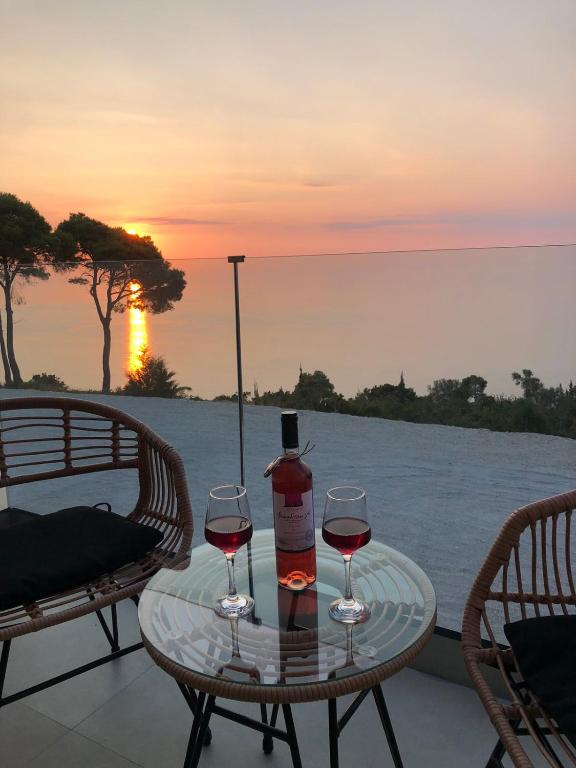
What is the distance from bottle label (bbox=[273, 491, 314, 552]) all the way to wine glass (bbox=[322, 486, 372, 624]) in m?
0.04

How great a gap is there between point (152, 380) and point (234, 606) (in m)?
1.54

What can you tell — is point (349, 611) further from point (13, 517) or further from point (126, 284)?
point (126, 284)

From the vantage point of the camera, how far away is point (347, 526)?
1211 millimetres

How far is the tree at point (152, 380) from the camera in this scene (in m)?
2.60

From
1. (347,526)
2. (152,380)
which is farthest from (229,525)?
(152,380)

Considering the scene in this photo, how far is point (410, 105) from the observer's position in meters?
2.52

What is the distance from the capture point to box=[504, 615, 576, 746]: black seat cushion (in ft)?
3.59

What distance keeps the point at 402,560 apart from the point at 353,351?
3.24 ft

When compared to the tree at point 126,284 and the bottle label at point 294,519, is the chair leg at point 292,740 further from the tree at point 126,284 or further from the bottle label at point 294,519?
the tree at point 126,284

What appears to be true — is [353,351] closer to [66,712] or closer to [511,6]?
[511,6]

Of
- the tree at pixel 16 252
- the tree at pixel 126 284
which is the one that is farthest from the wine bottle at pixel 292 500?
the tree at pixel 16 252

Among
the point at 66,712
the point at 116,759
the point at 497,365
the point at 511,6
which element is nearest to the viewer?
the point at 116,759

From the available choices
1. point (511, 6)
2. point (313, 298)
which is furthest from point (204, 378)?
point (511, 6)

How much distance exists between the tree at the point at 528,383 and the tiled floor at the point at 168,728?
99 cm
